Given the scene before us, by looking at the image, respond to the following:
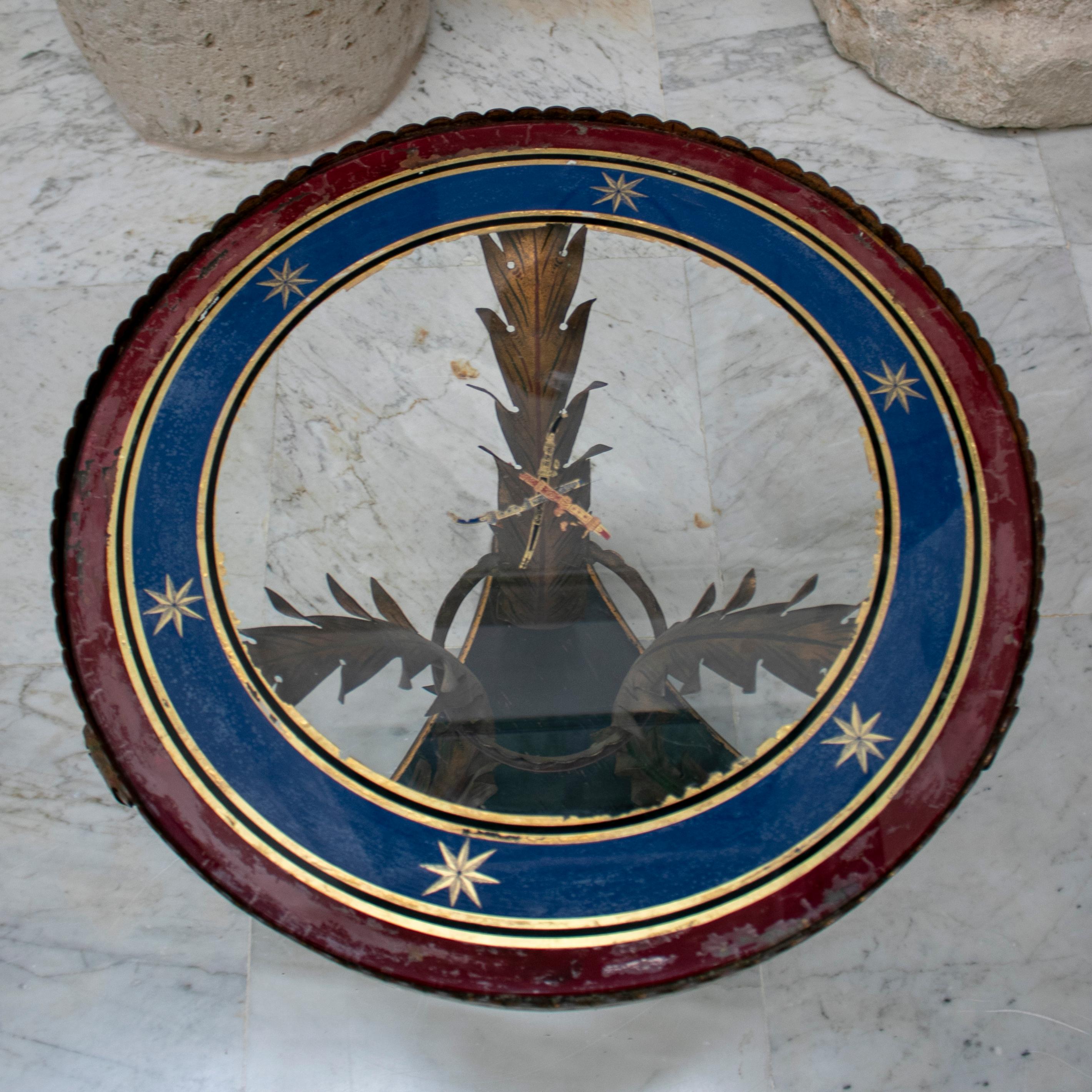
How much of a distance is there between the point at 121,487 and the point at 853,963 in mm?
1819

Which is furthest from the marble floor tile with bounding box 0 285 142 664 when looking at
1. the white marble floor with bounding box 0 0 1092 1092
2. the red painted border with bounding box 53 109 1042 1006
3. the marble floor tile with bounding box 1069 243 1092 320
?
the marble floor tile with bounding box 1069 243 1092 320

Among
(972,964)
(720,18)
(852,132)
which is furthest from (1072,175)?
(972,964)

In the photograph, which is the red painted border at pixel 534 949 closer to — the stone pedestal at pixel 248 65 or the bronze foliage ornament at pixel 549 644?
the bronze foliage ornament at pixel 549 644

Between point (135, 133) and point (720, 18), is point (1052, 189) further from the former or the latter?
point (135, 133)

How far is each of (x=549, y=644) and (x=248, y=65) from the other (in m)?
1.99

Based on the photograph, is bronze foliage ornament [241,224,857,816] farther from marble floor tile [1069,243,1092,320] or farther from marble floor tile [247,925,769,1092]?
marble floor tile [1069,243,1092,320]

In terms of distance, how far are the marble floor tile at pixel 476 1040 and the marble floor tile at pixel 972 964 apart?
0.38 feet

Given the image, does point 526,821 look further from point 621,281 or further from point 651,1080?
point 621,281

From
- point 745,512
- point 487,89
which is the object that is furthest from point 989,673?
point 487,89

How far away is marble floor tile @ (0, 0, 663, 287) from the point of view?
2.99 metres

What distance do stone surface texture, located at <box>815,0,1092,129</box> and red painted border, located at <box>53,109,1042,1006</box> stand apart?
1286 mm

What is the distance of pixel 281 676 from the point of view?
1.81 m

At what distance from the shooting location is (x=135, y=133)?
10.4 ft

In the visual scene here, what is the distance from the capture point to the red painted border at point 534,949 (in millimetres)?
1589
